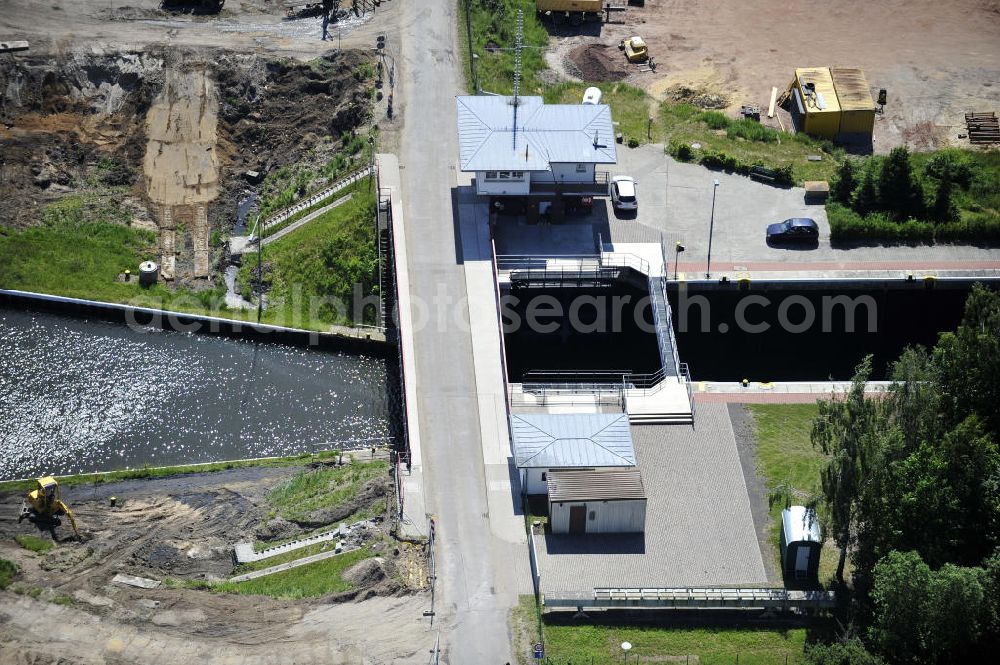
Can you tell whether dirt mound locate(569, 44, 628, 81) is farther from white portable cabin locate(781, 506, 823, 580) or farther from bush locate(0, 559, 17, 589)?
bush locate(0, 559, 17, 589)

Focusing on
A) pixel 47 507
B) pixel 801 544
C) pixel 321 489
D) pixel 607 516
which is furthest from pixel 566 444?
pixel 47 507

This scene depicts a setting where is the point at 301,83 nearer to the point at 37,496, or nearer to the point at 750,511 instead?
the point at 37,496

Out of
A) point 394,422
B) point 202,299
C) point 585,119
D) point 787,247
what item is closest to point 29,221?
point 202,299

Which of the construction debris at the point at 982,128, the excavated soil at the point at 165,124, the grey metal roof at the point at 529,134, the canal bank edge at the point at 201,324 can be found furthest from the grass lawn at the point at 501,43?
the construction debris at the point at 982,128

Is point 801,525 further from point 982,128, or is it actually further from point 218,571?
point 982,128

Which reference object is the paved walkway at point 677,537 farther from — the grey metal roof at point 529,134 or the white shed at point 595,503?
the grey metal roof at point 529,134

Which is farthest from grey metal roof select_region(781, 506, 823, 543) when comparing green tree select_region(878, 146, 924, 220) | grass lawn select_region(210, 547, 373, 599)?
green tree select_region(878, 146, 924, 220)
